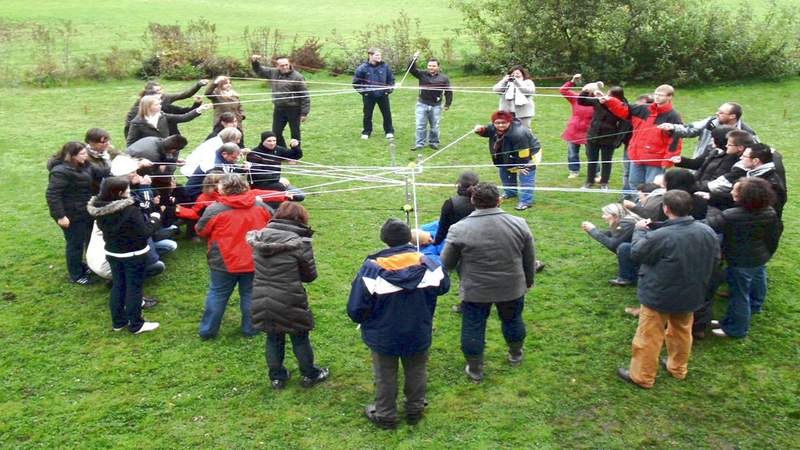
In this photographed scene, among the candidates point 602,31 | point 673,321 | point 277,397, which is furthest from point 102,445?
point 602,31

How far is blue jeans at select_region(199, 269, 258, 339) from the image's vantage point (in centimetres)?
648

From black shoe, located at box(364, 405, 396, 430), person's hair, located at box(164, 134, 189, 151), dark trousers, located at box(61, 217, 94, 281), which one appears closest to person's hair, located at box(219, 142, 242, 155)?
person's hair, located at box(164, 134, 189, 151)

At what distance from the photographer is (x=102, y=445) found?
17.4ft

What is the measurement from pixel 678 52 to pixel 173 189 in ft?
43.8

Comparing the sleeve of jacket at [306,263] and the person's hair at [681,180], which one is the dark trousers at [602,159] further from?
the sleeve of jacket at [306,263]

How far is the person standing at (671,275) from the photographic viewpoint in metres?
5.40

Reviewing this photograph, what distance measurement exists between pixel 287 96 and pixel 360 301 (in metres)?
7.00

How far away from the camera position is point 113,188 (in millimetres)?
6277

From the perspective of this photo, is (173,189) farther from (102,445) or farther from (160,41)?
(160,41)

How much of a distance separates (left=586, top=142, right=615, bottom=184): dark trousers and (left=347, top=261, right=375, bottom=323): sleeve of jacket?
601 centimetres

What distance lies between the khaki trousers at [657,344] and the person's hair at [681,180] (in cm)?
128

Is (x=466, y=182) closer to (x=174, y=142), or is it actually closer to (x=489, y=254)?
(x=489, y=254)

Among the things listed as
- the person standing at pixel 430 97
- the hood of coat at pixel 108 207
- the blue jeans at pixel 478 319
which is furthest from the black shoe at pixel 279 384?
the person standing at pixel 430 97

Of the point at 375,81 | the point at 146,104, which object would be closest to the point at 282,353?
the point at 146,104
